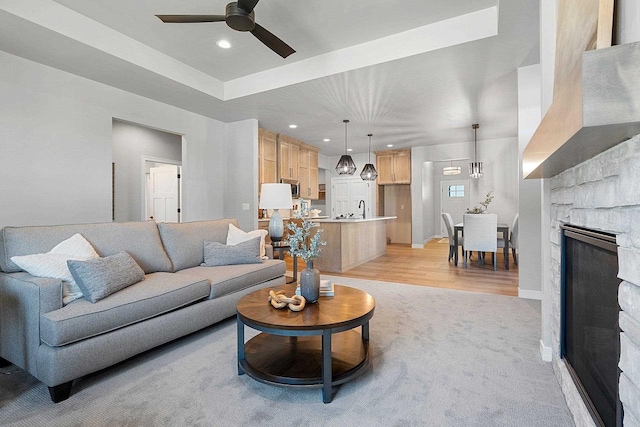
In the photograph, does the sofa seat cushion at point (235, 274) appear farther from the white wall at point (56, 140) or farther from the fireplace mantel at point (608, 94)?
the fireplace mantel at point (608, 94)

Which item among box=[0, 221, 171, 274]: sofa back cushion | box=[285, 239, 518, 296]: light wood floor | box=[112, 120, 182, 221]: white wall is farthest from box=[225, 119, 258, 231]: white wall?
box=[0, 221, 171, 274]: sofa back cushion

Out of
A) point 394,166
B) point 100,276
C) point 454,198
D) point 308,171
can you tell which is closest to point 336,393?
point 100,276

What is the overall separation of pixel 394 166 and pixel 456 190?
3.37 metres

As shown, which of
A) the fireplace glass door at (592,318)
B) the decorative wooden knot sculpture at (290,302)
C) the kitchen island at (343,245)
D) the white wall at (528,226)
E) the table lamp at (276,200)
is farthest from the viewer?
the kitchen island at (343,245)

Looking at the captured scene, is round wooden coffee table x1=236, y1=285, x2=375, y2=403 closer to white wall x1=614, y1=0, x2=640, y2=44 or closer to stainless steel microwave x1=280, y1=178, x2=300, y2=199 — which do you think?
white wall x1=614, y1=0, x2=640, y2=44

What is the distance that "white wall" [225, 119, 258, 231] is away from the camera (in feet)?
18.0

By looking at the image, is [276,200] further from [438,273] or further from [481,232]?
[481,232]

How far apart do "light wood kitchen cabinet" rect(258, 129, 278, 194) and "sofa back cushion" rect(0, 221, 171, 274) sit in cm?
309

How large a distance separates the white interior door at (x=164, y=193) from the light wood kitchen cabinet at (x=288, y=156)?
6.84ft

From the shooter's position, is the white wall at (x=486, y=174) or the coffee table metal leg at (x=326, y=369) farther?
the white wall at (x=486, y=174)

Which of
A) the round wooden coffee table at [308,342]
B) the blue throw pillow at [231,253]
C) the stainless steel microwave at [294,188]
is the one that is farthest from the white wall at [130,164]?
the round wooden coffee table at [308,342]

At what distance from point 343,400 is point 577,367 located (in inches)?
47.0

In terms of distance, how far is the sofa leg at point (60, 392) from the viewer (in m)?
1.72

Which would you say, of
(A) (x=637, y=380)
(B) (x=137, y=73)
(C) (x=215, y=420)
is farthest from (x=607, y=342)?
(B) (x=137, y=73)
